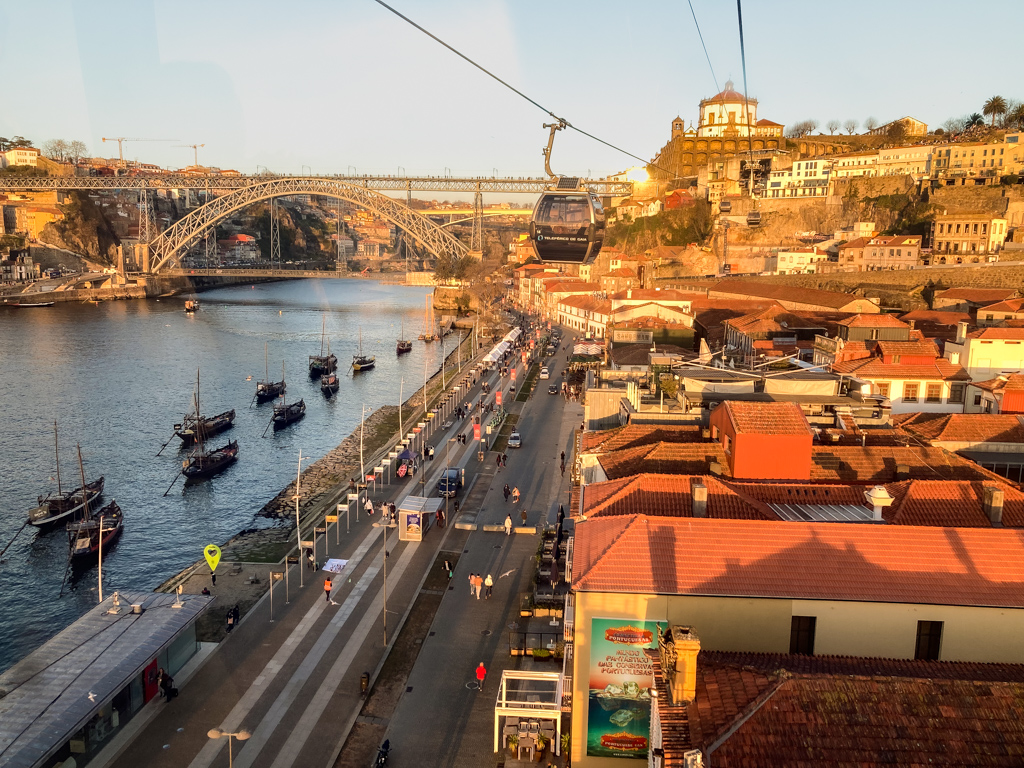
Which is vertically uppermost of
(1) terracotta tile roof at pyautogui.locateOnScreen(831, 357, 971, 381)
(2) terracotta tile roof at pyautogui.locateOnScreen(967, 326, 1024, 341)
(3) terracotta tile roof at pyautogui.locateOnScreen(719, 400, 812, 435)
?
(2) terracotta tile roof at pyautogui.locateOnScreen(967, 326, 1024, 341)

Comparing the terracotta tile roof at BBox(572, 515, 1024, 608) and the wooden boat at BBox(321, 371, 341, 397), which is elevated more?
the terracotta tile roof at BBox(572, 515, 1024, 608)

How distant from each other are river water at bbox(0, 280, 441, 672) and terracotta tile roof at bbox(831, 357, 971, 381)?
27.8 feet

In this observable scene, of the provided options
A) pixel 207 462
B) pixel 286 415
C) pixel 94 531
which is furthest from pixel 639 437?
pixel 286 415

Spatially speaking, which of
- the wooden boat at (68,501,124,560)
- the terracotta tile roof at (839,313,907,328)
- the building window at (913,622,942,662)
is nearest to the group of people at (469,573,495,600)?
the building window at (913,622,942,662)

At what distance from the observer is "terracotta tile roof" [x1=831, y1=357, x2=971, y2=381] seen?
10766mm

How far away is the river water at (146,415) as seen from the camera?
9.65 m

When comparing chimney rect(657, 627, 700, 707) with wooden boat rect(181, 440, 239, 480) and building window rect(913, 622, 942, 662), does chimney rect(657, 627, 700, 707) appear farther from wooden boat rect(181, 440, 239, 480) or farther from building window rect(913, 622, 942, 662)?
wooden boat rect(181, 440, 239, 480)

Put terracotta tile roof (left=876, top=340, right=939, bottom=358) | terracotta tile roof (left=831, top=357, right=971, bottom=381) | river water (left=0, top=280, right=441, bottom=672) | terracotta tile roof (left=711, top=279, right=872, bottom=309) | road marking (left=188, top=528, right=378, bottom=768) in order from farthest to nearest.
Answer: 1. terracotta tile roof (left=711, top=279, right=872, bottom=309)
2. terracotta tile roof (left=876, top=340, right=939, bottom=358)
3. terracotta tile roof (left=831, top=357, right=971, bottom=381)
4. river water (left=0, top=280, right=441, bottom=672)
5. road marking (left=188, top=528, right=378, bottom=768)

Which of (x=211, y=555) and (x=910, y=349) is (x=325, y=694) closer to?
(x=211, y=555)

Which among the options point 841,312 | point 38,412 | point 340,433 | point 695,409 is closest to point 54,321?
point 38,412

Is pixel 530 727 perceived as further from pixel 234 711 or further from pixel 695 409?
pixel 695 409

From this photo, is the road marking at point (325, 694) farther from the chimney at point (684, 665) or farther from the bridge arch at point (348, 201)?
the bridge arch at point (348, 201)

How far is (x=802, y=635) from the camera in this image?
4.52m

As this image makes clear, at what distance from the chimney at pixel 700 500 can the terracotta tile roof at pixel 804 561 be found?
0.47 metres
